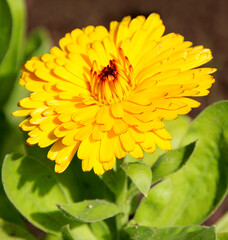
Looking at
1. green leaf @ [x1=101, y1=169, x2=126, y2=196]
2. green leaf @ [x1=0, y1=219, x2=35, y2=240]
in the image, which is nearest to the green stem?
green leaf @ [x1=101, y1=169, x2=126, y2=196]

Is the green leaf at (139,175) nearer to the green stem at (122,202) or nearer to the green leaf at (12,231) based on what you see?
the green stem at (122,202)

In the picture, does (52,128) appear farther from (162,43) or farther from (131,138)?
(162,43)

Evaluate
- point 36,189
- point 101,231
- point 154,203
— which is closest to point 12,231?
point 36,189

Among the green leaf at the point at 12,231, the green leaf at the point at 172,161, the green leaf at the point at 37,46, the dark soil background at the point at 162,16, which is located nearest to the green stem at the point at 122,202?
the green leaf at the point at 172,161

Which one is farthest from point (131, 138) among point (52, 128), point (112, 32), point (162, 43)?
point (112, 32)

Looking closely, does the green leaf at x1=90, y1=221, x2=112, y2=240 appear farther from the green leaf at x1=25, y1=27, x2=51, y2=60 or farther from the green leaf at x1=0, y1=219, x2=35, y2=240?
the green leaf at x1=25, y1=27, x2=51, y2=60

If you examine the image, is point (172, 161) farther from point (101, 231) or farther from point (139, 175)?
point (101, 231)
